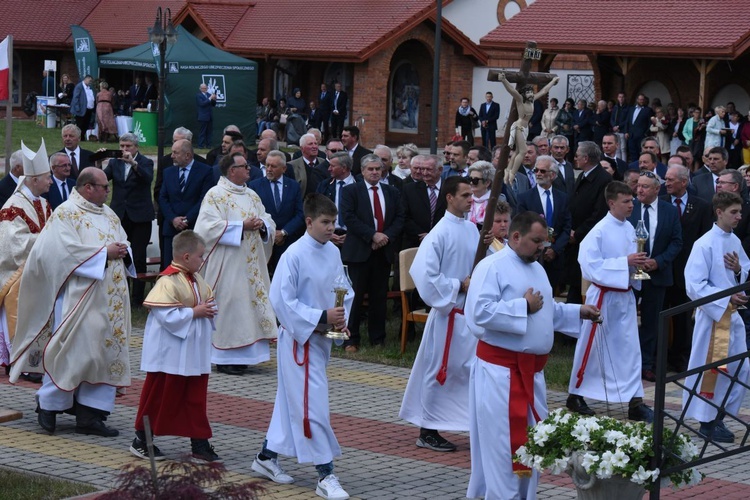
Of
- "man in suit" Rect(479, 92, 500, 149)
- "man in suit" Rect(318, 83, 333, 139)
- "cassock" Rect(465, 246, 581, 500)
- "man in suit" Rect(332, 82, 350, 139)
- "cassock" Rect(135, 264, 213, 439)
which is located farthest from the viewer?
"man in suit" Rect(318, 83, 333, 139)

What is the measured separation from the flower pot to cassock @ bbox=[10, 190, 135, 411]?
13.3 ft

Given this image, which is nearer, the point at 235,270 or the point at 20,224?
the point at 20,224

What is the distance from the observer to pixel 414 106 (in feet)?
132

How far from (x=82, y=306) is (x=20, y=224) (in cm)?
167

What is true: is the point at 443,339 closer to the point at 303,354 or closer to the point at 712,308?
the point at 303,354

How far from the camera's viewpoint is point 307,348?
852 cm

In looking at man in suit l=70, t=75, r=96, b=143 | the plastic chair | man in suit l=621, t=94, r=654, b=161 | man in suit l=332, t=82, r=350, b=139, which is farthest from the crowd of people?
man in suit l=70, t=75, r=96, b=143

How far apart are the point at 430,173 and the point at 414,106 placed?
2642 cm

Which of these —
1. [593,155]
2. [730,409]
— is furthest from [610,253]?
[593,155]

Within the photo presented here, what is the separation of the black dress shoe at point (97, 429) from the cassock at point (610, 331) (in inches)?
150

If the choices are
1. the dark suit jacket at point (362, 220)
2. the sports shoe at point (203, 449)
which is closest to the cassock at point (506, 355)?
the sports shoe at point (203, 449)

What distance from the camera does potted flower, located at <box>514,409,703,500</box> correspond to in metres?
7.02

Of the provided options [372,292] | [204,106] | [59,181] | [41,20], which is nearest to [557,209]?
[372,292]

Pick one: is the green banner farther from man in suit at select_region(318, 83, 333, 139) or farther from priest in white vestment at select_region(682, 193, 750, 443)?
priest in white vestment at select_region(682, 193, 750, 443)
